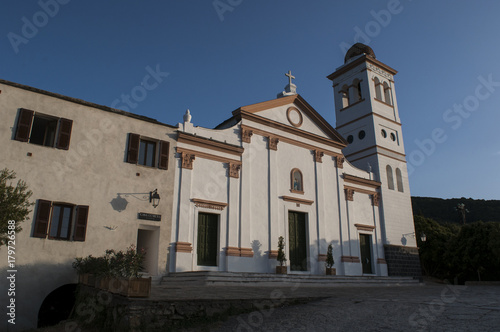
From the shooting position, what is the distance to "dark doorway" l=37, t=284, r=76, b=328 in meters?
12.8

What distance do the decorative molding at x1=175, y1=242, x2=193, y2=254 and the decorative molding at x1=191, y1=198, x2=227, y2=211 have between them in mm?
1859

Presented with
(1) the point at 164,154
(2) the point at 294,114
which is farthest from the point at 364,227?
(1) the point at 164,154

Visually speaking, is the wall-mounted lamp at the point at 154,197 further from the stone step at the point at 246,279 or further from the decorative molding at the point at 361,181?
the decorative molding at the point at 361,181

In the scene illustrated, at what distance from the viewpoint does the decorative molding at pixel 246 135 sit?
19.9 meters

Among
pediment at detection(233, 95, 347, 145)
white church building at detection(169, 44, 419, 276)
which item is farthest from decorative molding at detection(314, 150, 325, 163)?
pediment at detection(233, 95, 347, 145)

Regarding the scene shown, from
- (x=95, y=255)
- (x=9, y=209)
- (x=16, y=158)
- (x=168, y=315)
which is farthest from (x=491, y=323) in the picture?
(x=16, y=158)

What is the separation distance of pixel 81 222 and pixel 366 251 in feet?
53.7

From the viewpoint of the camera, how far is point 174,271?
52.1ft

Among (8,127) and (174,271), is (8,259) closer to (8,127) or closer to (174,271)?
(8,127)

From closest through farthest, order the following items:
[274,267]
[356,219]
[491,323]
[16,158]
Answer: [491,323] < [16,158] < [274,267] < [356,219]

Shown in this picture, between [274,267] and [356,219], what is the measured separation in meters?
7.08

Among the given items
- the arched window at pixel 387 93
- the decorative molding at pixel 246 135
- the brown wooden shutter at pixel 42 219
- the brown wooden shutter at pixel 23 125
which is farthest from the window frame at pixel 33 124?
the arched window at pixel 387 93

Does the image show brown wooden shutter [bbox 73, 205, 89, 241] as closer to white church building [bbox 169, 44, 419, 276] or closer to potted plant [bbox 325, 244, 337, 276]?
white church building [bbox 169, 44, 419, 276]

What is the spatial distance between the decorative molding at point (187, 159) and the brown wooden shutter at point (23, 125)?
621cm
